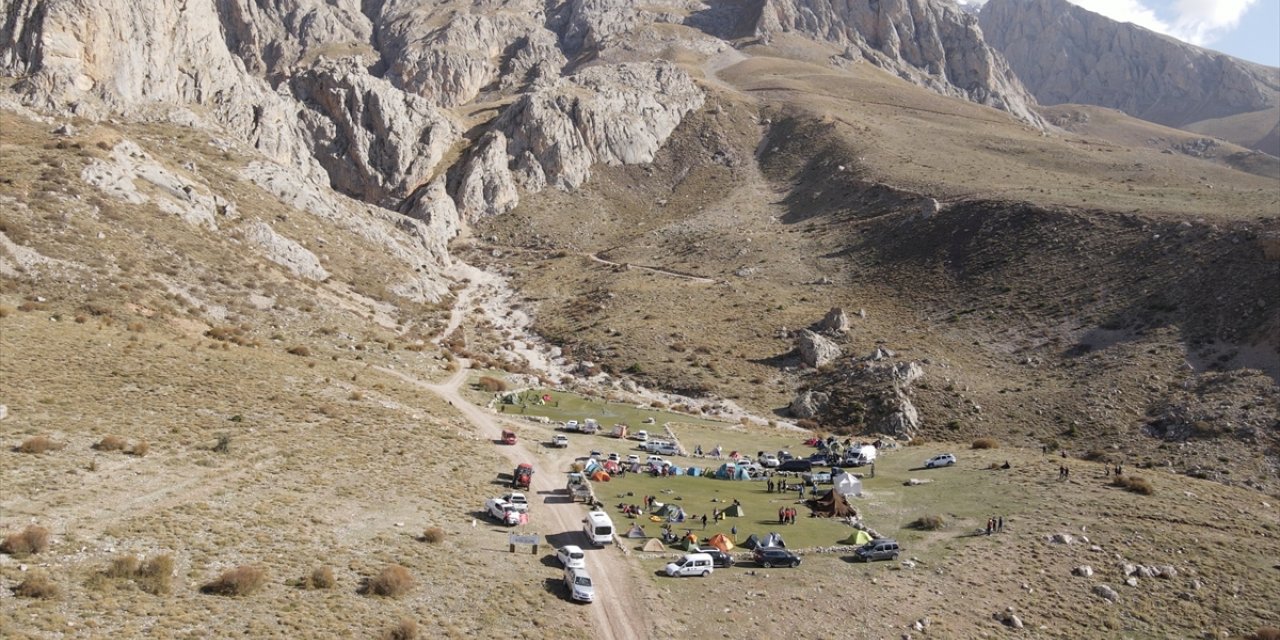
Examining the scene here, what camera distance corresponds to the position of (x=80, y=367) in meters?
38.8

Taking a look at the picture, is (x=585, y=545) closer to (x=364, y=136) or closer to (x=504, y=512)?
(x=504, y=512)

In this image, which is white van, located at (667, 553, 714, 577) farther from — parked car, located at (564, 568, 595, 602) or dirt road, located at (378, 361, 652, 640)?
parked car, located at (564, 568, 595, 602)

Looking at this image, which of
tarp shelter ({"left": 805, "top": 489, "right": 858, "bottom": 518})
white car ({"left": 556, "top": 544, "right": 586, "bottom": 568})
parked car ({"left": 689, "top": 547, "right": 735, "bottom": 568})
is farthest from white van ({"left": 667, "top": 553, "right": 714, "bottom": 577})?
tarp shelter ({"left": 805, "top": 489, "right": 858, "bottom": 518})

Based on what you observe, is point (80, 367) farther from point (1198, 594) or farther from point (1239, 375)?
point (1239, 375)

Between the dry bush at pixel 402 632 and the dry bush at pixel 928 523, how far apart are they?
26.2 meters

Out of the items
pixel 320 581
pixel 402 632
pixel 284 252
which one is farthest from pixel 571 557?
pixel 284 252

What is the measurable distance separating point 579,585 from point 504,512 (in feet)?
24.6

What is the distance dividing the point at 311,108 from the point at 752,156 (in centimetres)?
8278

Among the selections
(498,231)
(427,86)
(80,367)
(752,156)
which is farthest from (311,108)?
(80,367)

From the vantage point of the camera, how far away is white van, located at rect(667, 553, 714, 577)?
30.4 metres

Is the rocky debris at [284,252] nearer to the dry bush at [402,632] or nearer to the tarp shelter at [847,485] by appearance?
the tarp shelter at [847,485]

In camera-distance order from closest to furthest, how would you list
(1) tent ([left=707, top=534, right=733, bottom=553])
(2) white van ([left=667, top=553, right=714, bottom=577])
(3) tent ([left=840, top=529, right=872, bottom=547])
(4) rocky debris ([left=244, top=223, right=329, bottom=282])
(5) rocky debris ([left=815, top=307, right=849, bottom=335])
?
(2) white van ([left=667, top=553, right=714, bottom=577])
(1) tent ([left=707, top=534, right=733, bottom=553])
(3) tent ([left=840, top=529, right=872, bottom=547])
(4) rocky debris ([left=244, top=223, right=329, bottom=282])
(5) rocky debris ([left=815, top=307, right=849, bottom=335])

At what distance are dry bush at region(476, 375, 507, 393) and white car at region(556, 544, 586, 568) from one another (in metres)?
32.5

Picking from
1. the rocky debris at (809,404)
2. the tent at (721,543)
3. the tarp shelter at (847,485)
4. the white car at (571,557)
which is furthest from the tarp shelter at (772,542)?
the rocky debris at (809,404)
